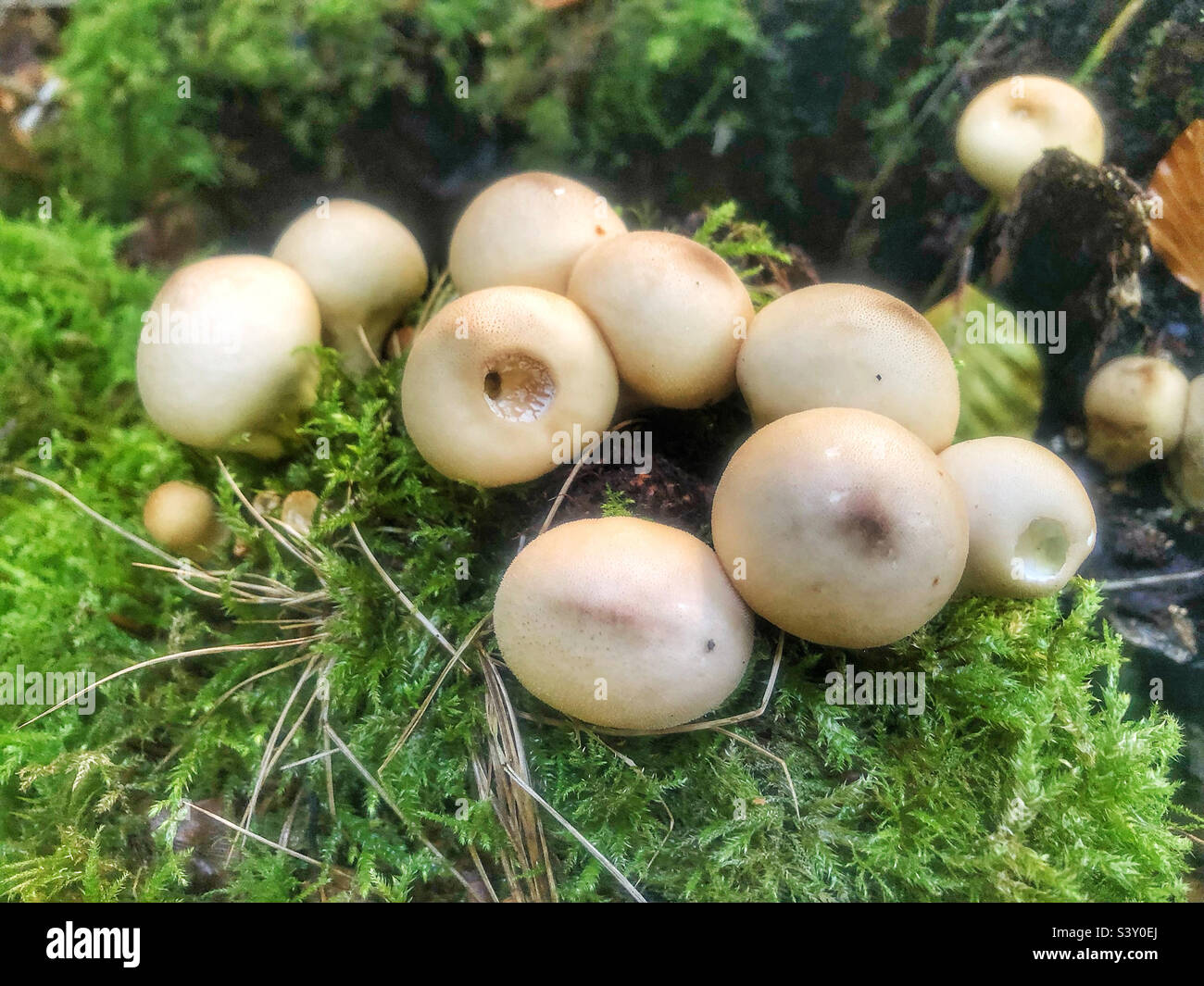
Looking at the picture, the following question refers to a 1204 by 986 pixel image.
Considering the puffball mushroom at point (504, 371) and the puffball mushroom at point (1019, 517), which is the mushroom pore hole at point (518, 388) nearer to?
the puffball mushroom at point (504, 371)

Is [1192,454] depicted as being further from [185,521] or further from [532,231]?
[185,521]

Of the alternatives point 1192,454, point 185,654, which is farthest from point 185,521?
point 1192,454

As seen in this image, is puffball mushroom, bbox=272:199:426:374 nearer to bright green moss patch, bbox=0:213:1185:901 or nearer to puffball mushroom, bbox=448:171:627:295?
bright green moss patch, bbox=0:213:1185:901

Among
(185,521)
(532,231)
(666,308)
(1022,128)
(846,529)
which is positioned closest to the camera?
(846,529)

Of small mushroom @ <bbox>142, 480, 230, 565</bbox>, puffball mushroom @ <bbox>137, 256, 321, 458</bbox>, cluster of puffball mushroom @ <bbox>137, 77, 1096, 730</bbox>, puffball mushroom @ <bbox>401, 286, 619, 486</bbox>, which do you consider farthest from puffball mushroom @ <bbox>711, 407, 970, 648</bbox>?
small mushroom @ <bbox>142, 480, 230, 565</bbox>

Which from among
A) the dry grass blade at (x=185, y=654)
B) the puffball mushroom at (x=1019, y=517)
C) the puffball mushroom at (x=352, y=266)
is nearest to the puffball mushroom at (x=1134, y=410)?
the puffball mushroom at (x=1019, y=517)

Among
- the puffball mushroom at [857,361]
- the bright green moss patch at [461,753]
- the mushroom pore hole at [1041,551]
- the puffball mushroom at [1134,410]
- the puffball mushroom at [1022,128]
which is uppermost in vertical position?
the puffball mushroom at [1022,128]

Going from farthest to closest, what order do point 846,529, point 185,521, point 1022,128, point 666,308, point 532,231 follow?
point 1022,128, point 185,521, point 532,231, point 666,308, point 846,529
